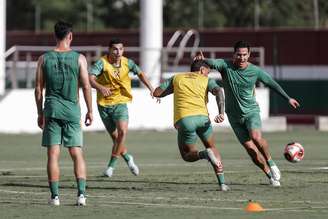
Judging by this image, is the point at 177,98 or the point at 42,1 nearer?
the point at 177,98

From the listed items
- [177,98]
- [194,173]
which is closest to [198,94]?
[177,98]

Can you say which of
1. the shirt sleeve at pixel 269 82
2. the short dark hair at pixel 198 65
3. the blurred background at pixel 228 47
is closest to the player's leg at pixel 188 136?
the short dark hair at pixel 198 65

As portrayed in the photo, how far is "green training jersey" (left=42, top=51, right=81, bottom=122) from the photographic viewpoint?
14.1 metres

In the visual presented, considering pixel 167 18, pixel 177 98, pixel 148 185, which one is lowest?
pixel 167 18

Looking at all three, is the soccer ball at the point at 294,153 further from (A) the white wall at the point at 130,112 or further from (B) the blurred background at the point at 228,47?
(B) the blurred background at the point at 228,47

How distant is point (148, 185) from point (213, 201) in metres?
2.54

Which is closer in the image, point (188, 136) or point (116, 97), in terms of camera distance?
point (188, 136)

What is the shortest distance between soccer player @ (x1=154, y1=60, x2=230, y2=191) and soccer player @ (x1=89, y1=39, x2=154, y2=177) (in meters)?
2.15

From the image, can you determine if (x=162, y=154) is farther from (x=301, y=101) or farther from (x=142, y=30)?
(x=301, y=101)

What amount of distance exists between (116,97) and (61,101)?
16.7ft

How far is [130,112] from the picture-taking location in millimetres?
33781

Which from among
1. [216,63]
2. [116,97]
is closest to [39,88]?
[216,63]

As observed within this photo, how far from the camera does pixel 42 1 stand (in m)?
81.1

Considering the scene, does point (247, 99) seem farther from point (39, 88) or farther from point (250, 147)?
point (39, 88)
